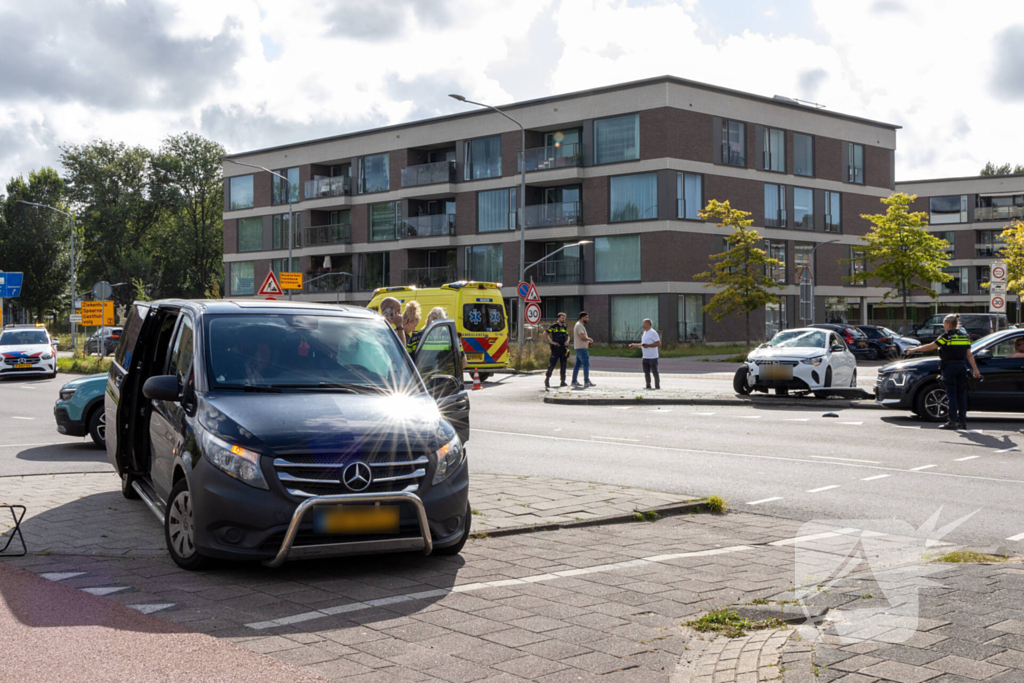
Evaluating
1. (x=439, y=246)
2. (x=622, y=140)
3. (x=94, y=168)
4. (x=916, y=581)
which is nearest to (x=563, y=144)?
(x=622, y=140)

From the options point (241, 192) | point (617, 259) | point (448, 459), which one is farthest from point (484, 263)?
point (448, 459)

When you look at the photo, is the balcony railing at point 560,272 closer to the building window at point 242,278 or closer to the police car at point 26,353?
the building window at point 242,278

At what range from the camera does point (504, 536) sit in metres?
6.86

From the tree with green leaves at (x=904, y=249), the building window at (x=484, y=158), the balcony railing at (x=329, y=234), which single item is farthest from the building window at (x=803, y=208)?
the balcony railing at (x=329, y=234)

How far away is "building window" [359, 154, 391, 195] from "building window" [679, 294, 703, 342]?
19590 millimetres

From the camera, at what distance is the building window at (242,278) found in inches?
2589

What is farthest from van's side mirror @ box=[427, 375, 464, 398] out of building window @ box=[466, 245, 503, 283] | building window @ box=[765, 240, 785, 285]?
building window @ box=[765, 240, 785, 285]

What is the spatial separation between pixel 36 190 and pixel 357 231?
94.2 feet

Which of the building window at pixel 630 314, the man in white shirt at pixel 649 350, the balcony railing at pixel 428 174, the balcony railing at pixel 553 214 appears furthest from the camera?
the balcony railing at pixel 428 174

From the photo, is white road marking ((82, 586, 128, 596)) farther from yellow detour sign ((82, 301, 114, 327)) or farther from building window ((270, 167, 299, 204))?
building window ((270, 167, 299, 204))

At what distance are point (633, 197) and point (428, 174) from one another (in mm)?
12945

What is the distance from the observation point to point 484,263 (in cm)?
5200

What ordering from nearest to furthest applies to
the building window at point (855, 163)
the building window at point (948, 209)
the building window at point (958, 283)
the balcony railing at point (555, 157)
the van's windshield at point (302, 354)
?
the van's windshield at point (302, 354) < the balcony railing at point (555, 157) < the building window at point (855, 163) < the building window at point (958, 283) < the building window at point (948, 209)

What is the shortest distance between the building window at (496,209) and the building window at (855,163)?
1879 centimetres
